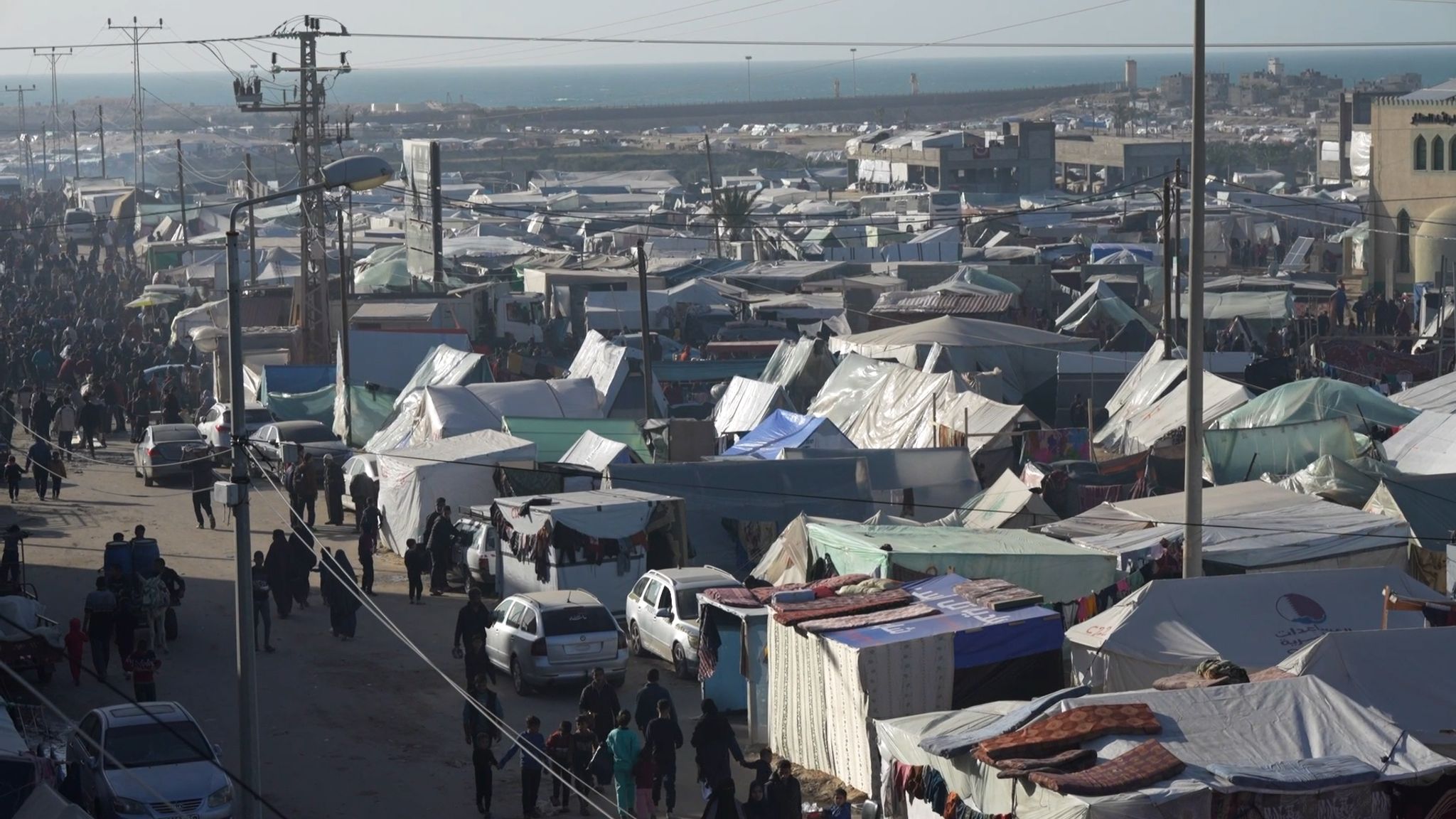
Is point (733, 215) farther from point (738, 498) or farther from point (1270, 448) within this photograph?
point (738, 498)

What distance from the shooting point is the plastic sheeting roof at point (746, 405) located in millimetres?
22859

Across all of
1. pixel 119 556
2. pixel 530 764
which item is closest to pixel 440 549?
pixel 119 556

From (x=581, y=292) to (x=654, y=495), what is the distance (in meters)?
20.1

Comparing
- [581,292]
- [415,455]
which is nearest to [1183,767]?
[415,455]

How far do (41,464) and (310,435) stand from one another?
3610 mm

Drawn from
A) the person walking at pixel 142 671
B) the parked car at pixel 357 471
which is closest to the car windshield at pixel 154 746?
the person walking at pixel 142 671

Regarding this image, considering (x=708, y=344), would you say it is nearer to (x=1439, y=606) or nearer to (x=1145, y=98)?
(x=1439, y=606)

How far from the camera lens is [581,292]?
36438 mm

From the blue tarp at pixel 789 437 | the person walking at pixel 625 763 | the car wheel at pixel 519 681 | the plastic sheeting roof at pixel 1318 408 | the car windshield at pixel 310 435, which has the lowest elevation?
the car wheel at pixel 519 681

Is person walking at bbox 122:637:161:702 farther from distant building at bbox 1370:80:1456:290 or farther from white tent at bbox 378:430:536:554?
distant building at bbox 1370:80:1456:290

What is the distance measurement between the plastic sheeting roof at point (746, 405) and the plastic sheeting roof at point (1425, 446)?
7.83 meters

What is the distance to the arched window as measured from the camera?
140ft

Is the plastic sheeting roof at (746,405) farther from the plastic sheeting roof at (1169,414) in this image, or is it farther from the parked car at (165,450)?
the parked car at (165,450)

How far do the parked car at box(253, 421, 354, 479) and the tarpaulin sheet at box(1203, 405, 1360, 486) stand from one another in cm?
1119
